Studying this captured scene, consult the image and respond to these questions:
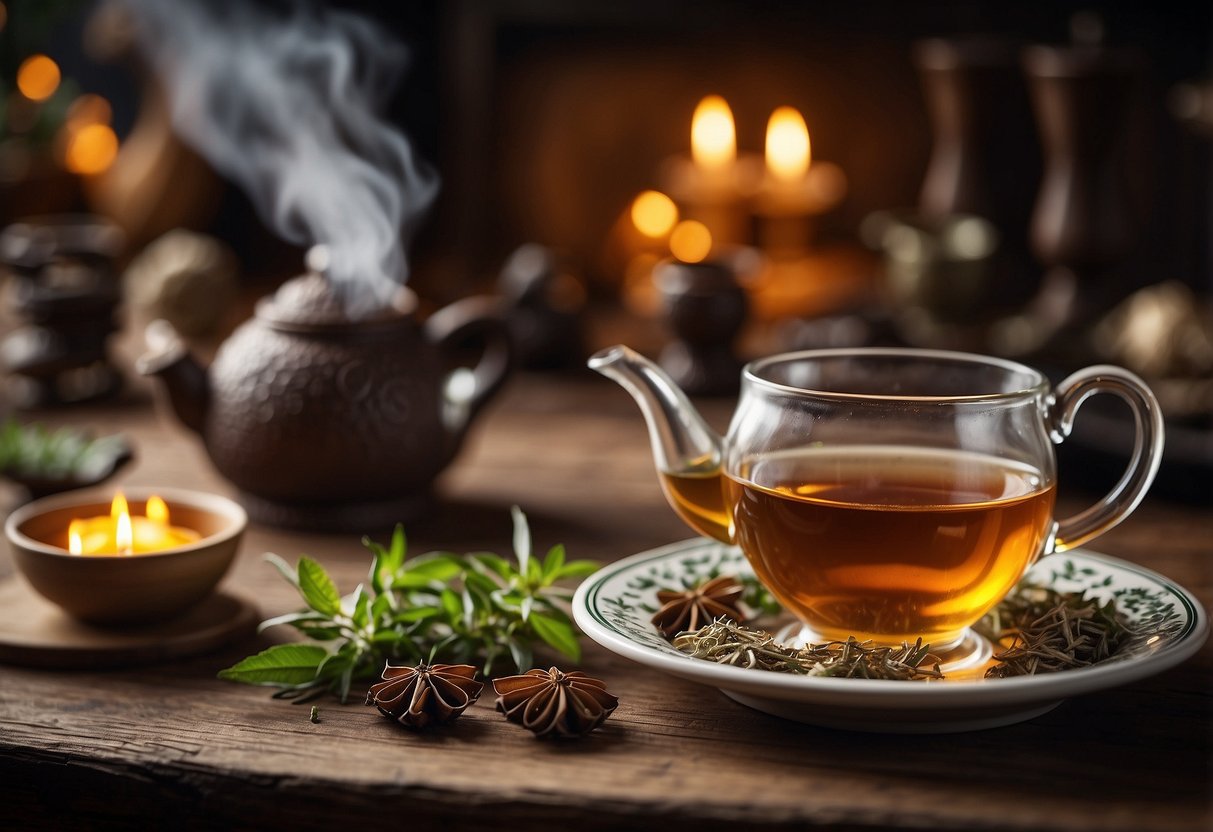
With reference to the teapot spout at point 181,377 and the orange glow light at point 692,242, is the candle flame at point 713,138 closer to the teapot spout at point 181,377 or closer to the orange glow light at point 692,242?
the orange glow light at point 692,242

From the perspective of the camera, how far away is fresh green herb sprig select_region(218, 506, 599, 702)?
948 mm

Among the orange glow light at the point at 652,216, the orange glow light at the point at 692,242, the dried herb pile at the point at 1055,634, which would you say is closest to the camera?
the dried herb pile at the point at 1055,634

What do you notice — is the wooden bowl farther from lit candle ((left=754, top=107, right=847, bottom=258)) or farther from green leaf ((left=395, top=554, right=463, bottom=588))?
lit candle ((left=754, top=107, right=847, bottom=258))

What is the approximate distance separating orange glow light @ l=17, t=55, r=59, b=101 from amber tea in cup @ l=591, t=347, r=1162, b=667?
7.30 feet

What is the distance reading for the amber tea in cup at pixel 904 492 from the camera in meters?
0.88

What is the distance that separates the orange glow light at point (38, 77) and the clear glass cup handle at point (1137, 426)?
234cm

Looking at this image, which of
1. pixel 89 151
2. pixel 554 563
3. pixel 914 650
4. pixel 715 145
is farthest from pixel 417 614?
pixel 89 151

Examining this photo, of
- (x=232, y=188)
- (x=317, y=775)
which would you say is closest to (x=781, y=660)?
(x=317, y=775)

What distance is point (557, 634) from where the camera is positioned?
989 mm

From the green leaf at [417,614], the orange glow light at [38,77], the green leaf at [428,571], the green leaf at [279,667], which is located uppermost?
the orange glow light at [38,77]

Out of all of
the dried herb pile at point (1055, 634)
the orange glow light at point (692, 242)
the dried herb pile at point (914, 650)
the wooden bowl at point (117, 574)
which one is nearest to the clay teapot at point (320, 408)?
the wooden bowl at point (117, 574)

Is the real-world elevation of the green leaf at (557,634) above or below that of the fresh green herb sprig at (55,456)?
below

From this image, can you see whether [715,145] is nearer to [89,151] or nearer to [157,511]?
[89,151]

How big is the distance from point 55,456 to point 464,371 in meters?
0.45
